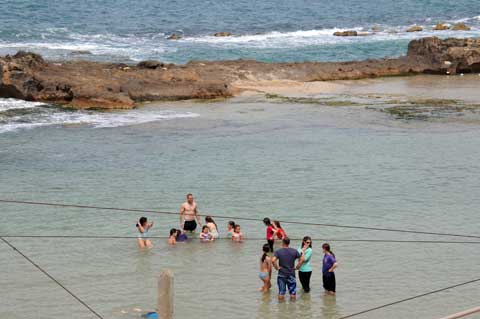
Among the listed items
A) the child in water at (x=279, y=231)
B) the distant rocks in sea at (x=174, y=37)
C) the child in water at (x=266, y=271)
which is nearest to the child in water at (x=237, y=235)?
the child in water at (x=279, y=231)

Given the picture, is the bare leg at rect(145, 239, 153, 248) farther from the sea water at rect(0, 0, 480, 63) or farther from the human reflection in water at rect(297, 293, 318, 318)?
the sea water at rect(0, 0, 480, 63)

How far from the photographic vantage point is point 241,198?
86.9 feet

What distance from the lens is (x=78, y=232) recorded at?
76.7ft

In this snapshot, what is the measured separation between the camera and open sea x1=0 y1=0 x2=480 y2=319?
19.2 meters

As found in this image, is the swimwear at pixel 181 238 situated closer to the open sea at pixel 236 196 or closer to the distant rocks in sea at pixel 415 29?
the open sea at pixel 236 196

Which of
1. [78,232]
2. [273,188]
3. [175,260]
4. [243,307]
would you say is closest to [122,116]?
[273,188]

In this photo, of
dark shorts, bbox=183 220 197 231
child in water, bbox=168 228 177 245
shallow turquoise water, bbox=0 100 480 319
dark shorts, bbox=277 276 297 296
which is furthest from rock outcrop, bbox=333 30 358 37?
dark shorts, bbox=277 276 297 296

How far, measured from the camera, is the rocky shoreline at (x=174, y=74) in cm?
4081

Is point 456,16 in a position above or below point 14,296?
above

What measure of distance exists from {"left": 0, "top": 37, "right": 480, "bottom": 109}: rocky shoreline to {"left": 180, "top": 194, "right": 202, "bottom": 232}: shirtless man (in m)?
17.7

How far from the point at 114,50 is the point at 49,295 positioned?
39.6 meters

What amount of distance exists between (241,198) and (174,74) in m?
18.3

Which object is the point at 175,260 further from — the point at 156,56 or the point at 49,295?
the point at 156,56

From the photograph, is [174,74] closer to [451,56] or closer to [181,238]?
[451,56]
